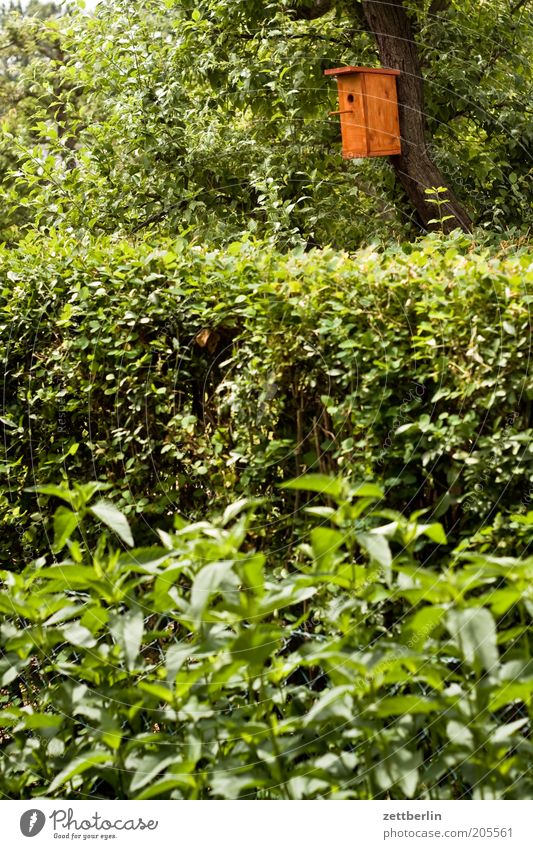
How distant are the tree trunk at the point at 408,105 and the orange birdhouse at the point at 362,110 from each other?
1.60ft

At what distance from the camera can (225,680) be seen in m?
1.93

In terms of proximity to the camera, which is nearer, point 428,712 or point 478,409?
point 428,712

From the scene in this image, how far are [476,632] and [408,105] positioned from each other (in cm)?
580

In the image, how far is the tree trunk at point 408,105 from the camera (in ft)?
22.7

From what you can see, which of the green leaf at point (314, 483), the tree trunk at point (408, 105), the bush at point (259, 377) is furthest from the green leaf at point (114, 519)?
the tree trunk at point (408, 105)

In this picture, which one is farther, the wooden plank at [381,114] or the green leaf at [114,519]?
the wooden plank at [381,114]

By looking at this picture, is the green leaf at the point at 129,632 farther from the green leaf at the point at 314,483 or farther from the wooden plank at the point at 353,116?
the wooden plank at the point at 353,116

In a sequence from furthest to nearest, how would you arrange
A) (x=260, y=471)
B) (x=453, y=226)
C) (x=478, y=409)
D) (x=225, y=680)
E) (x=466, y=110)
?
(x=466, y=110) → (x=453, y=226) → (x=260, y=471) → (x=478, y=409) → (x=225, y=680)
